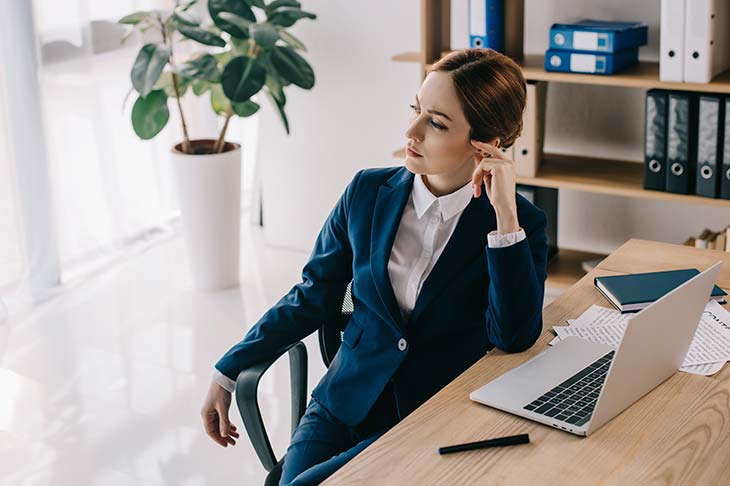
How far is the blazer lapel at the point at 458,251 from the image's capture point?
6.47ft

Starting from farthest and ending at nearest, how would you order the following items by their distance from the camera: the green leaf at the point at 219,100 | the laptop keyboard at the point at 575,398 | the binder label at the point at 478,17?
the green leaf at the point at 219,100
the binder label at the point at 478,17
the laptop keyboard at the point at 575,398

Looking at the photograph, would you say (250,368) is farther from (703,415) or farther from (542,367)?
(703,415)

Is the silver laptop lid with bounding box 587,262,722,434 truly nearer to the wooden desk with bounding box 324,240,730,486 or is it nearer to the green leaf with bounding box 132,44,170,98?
the wooden desk with bounding box 324,240,730,486

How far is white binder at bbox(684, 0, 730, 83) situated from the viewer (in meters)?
3.28

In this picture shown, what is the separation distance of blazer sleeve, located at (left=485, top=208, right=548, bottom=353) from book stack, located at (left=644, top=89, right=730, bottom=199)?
5.68ft

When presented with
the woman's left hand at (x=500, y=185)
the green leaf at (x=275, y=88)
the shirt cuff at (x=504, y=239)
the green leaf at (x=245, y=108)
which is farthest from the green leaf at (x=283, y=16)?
the shirt cuff at (x=504, y=239)

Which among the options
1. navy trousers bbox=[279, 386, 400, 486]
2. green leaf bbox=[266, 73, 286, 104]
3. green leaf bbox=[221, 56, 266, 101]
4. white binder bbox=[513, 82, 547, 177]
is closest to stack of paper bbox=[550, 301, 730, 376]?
navy trousers bbox=[279, 386, 400, 486]

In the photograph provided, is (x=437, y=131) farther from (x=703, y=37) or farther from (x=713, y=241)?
(x=713, y=241)

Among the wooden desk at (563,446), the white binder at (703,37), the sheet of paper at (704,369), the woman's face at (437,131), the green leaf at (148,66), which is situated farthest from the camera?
the green leaf at (148,66)

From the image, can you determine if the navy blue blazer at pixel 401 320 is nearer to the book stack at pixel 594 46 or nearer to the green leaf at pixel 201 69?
the book stack at pixel 594 46

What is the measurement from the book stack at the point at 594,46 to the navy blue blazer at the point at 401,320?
168cm

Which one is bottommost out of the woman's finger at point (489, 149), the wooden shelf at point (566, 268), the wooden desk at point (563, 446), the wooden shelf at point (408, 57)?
the wooden shelf at point (566, 268)

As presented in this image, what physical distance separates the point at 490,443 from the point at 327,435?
1.69ft

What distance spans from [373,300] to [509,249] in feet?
1.01
